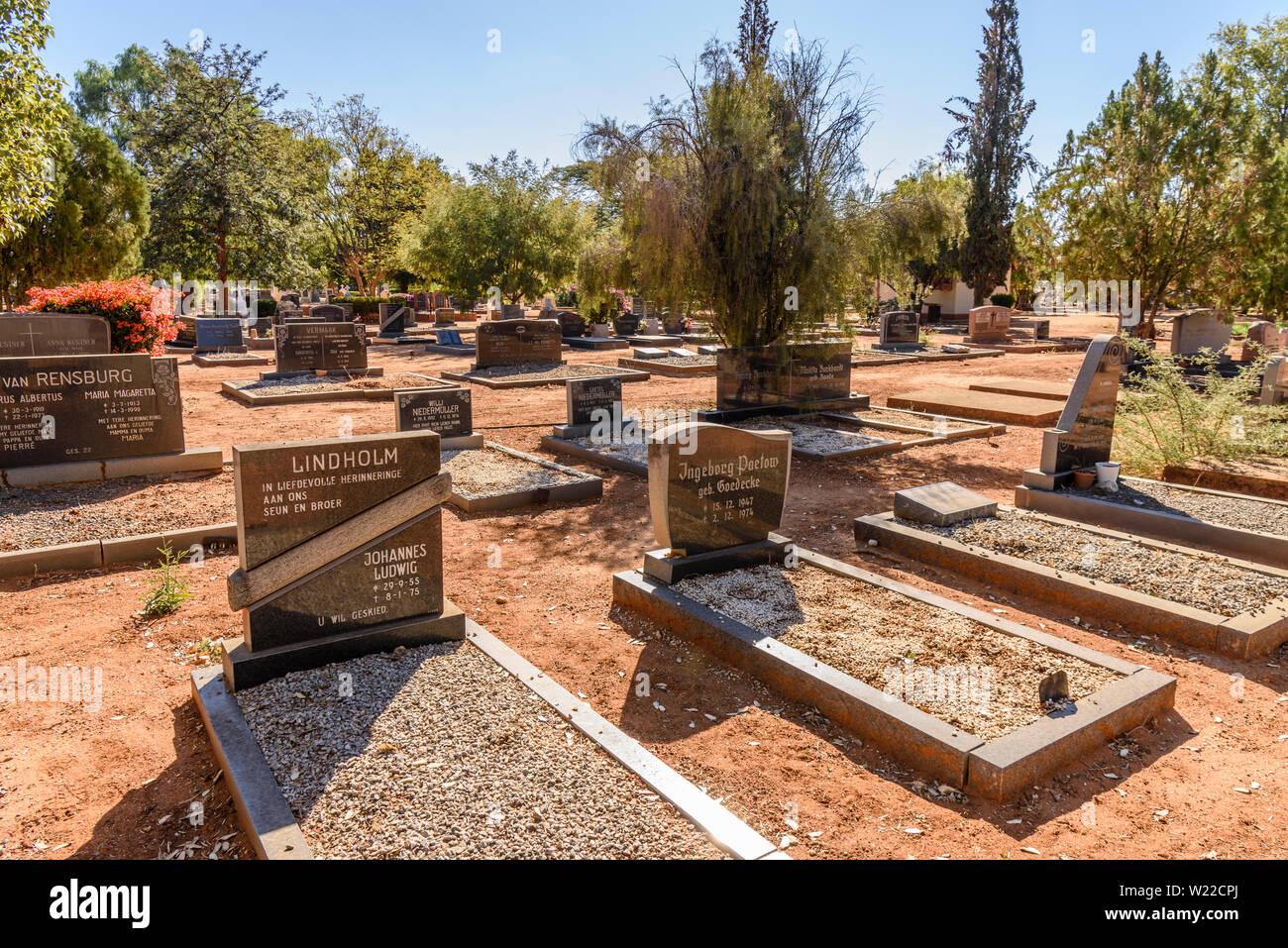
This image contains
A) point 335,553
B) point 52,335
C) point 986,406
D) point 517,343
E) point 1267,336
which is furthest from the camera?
point 517,343

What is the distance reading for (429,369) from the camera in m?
21.1

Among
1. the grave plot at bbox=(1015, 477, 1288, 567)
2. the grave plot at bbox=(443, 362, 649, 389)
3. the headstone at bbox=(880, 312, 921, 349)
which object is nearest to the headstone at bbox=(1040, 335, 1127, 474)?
A: the grave plot at bbox=(1015, 477, 1288, 567)

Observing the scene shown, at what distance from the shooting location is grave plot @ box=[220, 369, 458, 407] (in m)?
15.9

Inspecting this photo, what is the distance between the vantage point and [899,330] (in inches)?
1063

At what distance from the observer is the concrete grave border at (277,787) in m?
3.26

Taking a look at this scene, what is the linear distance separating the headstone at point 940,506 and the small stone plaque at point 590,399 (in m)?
5.48

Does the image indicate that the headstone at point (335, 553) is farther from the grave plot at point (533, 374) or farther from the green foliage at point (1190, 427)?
the grave plot at point (533, 374)

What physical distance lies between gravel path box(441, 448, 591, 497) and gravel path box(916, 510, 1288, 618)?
13.1 feet

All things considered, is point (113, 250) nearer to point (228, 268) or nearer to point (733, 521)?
point (228, 268)

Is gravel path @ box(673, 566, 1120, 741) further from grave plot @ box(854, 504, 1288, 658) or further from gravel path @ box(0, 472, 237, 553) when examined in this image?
gravel path @ box(0, 472, 237, 553)

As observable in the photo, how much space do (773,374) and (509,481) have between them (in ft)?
19.4

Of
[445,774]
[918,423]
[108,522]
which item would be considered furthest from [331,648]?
[918,423]

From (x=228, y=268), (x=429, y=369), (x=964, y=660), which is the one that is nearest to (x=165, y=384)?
(x=964, y=660)

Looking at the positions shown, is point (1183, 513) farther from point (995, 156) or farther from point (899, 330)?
point (995, 156)
